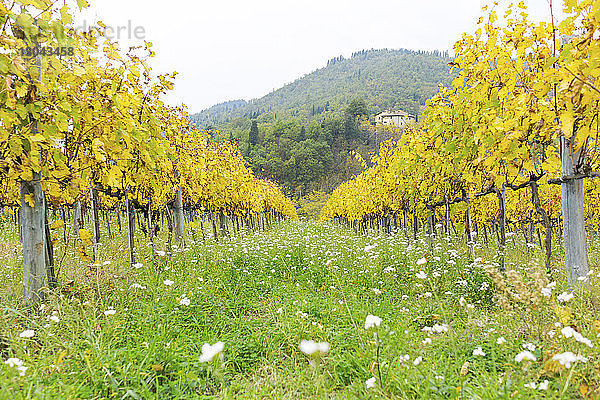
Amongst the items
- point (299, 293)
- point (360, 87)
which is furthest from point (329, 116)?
point (299, 293)

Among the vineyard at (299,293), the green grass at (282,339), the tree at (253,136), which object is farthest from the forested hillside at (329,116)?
the vineyard at (299,293)

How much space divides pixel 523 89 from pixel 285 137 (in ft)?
224

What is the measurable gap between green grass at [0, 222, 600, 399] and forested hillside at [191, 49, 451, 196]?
94.1 ft

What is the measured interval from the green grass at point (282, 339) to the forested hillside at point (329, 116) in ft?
94.1

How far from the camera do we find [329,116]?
3231 inches

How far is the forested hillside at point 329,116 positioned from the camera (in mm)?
63688

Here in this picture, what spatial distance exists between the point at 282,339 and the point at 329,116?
81.4 m

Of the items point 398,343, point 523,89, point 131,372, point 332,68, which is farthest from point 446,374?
point 332,68

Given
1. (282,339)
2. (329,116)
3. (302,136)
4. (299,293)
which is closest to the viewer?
(282,339)

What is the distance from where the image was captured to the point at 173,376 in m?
2.86

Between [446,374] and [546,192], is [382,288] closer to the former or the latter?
[446,374]

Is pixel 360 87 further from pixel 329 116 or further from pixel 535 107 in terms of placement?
pixel 535 107

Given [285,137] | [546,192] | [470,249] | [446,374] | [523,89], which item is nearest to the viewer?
[446,374]

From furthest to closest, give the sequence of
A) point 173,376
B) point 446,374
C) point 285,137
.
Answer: point 285,137, point 173,376, point 446,374
